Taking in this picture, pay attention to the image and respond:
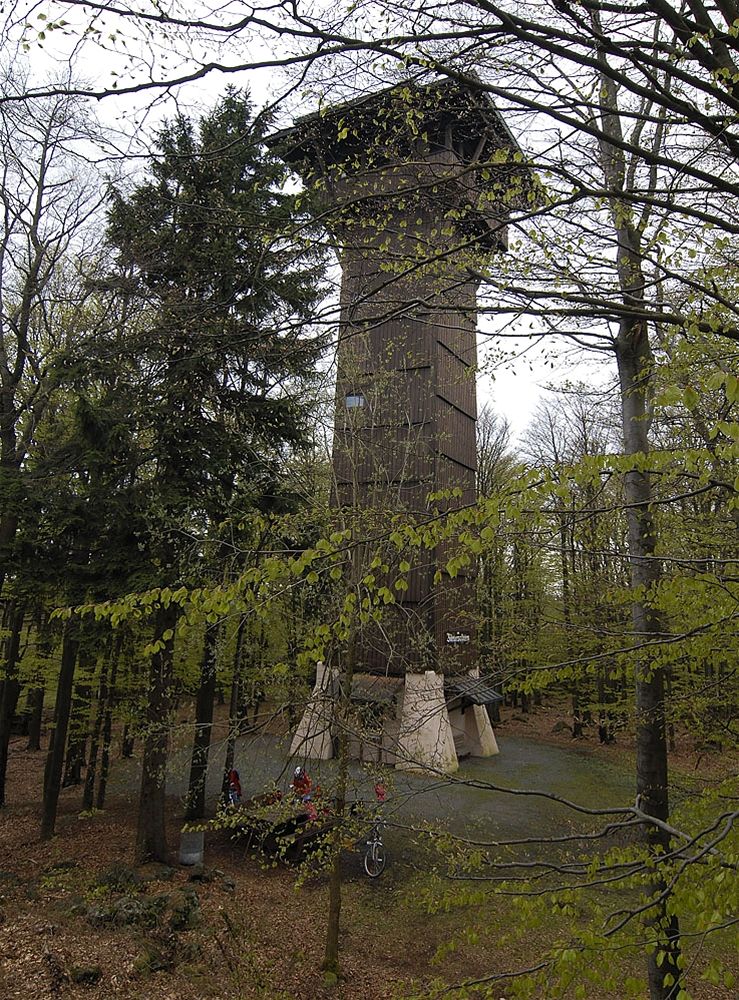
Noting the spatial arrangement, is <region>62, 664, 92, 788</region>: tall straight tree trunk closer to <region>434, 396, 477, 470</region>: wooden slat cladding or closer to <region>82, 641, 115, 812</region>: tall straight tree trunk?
<region>82, 641, 115, 812</region>: tall straight tree trunk

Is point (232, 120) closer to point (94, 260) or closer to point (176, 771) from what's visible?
point (94, 260)

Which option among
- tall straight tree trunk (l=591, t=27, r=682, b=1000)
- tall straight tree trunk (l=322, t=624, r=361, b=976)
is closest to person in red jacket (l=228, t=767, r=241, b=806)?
tall straight tree trunk (l=322, t=624, r=361, b=976)

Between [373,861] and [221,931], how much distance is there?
3405mm

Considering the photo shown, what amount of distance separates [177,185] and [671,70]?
32.7 ft

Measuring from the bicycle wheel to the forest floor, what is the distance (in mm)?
140

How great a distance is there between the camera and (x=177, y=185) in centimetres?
1128

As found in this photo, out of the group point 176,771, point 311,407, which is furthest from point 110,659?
point 311,407

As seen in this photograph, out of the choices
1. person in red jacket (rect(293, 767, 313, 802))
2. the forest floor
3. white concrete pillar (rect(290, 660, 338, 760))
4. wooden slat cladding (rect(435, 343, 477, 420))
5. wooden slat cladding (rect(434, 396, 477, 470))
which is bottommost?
the forest floor

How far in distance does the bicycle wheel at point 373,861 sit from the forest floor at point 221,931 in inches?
5.5

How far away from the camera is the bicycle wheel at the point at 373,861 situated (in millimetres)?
10734

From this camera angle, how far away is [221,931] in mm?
8047

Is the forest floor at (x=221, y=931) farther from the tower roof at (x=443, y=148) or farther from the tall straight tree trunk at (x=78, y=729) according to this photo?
the tower roof at (x=443, y=148)

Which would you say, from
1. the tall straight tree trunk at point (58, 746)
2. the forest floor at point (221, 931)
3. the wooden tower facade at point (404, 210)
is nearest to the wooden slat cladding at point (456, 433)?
the wooden tower facade at point (404, 210)

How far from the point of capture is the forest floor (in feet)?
21.7
